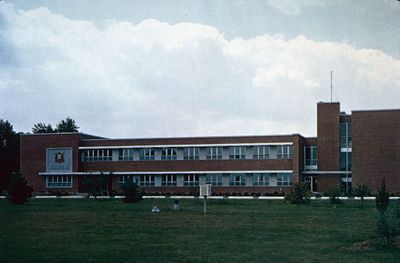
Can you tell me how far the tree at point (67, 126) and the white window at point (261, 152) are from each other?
58085 millimetres

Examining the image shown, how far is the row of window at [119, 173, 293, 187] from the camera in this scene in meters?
66.5

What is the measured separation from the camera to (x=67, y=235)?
20156 millimetres

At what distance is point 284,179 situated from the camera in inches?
2611

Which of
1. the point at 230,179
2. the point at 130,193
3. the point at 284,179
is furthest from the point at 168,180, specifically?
the point at 130,193

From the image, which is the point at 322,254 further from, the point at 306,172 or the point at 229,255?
the point at 306,172

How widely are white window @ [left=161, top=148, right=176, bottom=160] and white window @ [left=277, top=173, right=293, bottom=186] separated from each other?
42.1ft

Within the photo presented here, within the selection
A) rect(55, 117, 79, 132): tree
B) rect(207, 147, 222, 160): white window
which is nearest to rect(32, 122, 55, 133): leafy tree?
rect(55, 117, 79, 132): tree

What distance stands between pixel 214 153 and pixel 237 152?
282 centimetres

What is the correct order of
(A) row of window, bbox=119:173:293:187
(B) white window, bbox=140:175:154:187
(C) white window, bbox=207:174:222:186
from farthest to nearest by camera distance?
(B) white window, bbox=140:175:154:187, (C) white window, bbox=207:174:222:186, (A) row of window, bbox=119:173:293:187

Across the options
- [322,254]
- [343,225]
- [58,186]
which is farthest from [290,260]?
[58,186]

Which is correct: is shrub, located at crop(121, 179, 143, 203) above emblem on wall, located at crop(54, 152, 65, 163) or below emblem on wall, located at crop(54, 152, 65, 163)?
below

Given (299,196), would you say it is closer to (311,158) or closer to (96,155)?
(311,158)

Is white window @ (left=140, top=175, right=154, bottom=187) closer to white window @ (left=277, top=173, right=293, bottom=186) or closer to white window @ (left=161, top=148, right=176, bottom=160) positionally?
white window @ (left=161, top=148, right=176, bottom=160)

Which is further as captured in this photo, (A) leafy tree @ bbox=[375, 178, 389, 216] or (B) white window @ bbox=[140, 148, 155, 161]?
(B) white window @ bbox=[140, 148, 155, 161]
